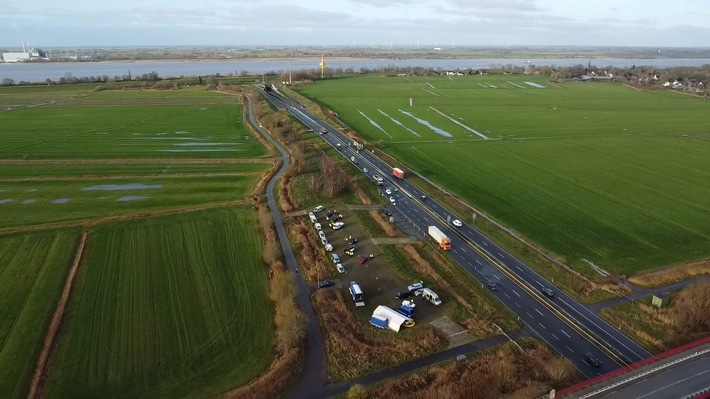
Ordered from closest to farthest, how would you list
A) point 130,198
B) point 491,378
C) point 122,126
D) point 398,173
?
point 491,378 → point 130,198 → point 398,173 → point 122,126

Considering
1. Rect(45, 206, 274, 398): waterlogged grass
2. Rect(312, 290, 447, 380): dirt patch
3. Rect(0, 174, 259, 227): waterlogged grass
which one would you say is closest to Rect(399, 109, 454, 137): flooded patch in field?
Result: Rect(0, 174, 259, 227): waterlogged grass

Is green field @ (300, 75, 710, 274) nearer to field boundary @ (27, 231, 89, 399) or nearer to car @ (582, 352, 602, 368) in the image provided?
car @ (582, 352, 602, 368)

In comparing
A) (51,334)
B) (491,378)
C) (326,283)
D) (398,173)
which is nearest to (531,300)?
(491,378)

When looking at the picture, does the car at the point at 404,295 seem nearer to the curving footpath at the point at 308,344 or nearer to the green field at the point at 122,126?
the curving footpath at the point at 308,344

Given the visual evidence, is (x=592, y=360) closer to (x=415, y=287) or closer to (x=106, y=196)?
(x=415, y=287)

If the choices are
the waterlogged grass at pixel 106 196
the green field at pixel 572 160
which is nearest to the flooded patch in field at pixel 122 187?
the waterlogged grass at pixel 106 196

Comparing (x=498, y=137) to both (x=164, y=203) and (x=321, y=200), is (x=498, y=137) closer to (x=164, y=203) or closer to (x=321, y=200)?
(x=321, y=200)

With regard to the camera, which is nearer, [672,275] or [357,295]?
[357,295]

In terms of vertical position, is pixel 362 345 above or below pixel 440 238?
below
